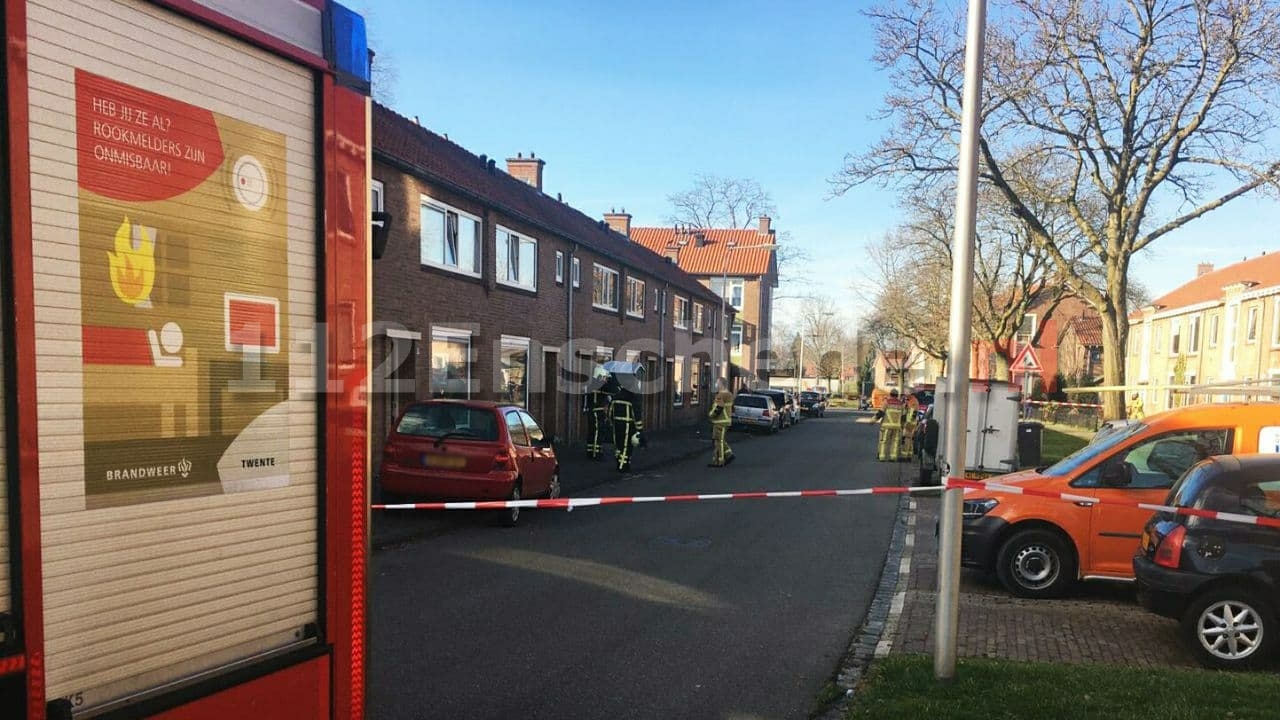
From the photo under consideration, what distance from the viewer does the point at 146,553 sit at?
2502mm

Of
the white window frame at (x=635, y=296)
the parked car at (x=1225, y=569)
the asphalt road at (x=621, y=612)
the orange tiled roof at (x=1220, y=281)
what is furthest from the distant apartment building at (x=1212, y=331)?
the parked car at (x=1225, y=569)

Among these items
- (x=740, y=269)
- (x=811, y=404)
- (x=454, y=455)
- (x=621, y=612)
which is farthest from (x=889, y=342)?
(x=621, y=612)

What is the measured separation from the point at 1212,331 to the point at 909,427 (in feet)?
87.7

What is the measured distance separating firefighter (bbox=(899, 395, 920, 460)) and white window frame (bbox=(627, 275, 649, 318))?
9.28 metres

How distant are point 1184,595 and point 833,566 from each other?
12.0 feet

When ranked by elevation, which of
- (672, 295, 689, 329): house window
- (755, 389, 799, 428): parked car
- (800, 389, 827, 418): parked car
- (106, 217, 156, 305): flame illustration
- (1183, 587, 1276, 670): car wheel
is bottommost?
(800, 389, 827, 418): parked car

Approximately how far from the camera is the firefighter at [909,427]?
873 inches

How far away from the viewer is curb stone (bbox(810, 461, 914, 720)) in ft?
16.6

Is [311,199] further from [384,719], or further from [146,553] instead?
[384,719]

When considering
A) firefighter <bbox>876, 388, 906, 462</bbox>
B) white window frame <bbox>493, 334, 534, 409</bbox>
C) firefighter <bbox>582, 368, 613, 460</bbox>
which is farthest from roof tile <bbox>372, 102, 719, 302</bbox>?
firefighter <bbox>876, 388, 906, 462</bbox>

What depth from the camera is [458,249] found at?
1644 centimetres

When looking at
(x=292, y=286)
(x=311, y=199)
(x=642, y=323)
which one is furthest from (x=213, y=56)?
(x=642, y=323)

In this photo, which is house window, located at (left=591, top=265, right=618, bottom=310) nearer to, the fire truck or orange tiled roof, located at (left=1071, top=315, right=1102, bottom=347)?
the fire truck

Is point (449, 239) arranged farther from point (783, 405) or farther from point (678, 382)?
point (783, 405)
